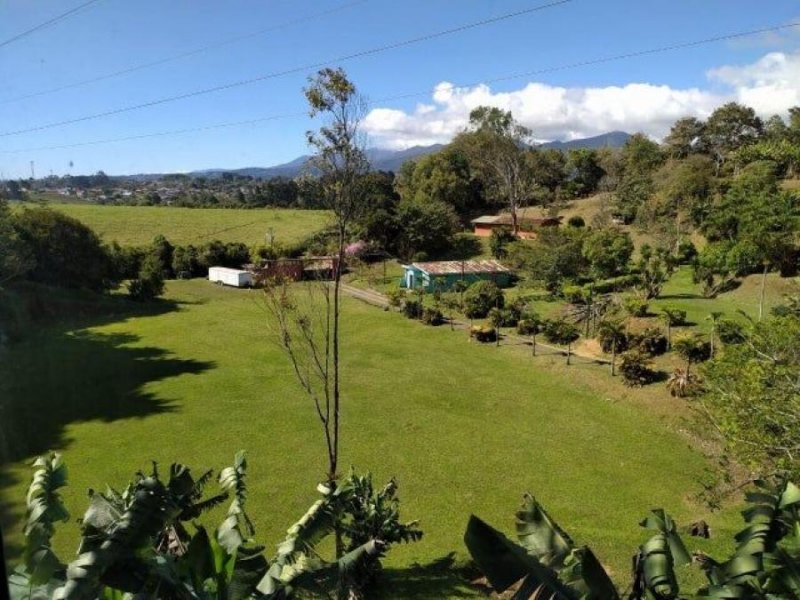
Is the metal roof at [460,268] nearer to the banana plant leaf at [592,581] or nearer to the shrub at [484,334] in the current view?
the shrub at [484,334]

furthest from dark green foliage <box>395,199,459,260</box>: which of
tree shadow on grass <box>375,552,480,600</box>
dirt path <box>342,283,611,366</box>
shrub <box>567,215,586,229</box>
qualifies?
tree shadow on grass <box>375,552,480,600</box>

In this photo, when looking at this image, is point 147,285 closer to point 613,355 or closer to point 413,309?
point 413,309

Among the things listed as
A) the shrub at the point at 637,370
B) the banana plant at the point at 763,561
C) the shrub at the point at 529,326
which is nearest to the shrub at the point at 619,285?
the shrub at the point at 529,326

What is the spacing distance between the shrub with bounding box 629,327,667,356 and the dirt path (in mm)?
1150

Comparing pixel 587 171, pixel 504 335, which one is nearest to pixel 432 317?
pixel 504 335

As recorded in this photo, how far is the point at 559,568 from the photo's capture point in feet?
13.1

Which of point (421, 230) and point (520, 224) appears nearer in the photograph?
point (421, 230)

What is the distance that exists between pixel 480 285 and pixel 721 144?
3446 cm

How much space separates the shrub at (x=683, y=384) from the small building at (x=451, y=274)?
15.3 m

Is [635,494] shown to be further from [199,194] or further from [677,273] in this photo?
[199,194]

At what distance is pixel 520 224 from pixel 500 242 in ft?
16.5

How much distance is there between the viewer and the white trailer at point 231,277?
3519cm

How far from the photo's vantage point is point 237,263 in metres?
41.1

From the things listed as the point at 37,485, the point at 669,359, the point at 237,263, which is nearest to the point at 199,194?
the point at 237,263
